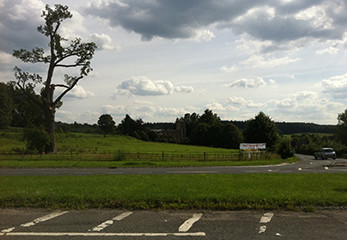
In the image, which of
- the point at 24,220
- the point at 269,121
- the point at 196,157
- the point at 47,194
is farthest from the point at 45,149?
the point at 269,121

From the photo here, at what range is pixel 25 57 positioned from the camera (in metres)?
34.1

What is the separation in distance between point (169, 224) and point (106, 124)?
104m

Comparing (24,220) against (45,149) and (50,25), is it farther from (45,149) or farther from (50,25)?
(50,25)

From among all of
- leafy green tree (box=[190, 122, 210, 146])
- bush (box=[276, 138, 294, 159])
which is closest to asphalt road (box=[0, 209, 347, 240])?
bush (box=[276, 138, 294, 159])

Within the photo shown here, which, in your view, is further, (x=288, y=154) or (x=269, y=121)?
(x=269, y=121)

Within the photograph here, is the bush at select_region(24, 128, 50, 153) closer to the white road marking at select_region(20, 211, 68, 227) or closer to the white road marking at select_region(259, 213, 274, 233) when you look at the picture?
the white road marking at select_region(20, 211, 68, 227)

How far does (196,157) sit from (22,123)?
77232 mm

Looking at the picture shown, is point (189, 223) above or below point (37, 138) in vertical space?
below

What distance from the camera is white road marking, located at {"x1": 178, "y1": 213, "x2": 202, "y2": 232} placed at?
19.8ft

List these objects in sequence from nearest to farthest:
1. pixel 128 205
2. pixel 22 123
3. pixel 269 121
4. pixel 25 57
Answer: pixel 128 205
pixel 25 57
pixel 269 121
pixel 22 123

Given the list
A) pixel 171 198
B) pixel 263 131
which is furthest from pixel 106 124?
pixel 171 198

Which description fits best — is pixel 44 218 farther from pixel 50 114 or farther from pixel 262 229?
pixel 50 114

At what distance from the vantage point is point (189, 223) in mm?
6477

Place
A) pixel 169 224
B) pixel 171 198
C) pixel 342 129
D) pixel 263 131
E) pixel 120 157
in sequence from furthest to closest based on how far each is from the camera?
pixel 342 129, pixel 263 131, pixel 120 157, pixel 171 198, pixel 169 224
